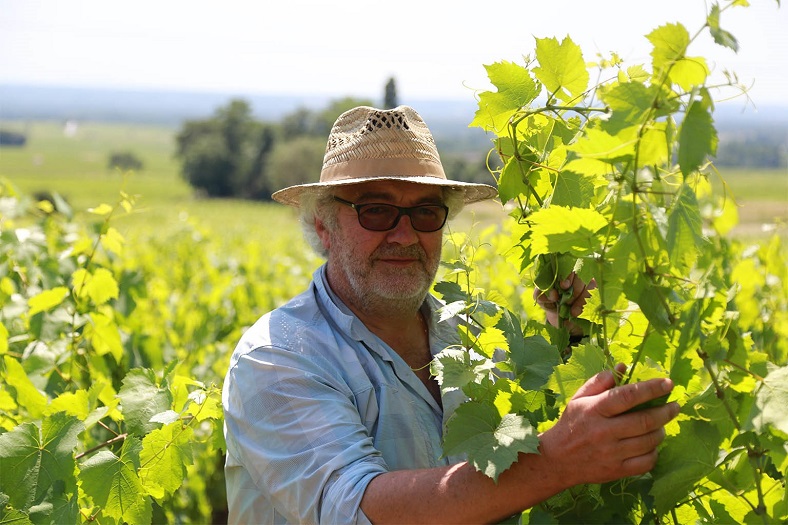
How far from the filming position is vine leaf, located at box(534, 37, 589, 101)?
4.91ft

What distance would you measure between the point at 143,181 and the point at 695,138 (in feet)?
350

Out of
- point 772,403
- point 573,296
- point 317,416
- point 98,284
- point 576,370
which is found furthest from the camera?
point 98,284

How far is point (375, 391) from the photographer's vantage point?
210 cm

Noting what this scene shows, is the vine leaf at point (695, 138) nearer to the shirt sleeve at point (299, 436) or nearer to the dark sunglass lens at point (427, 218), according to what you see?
the shirt sleeve at point (299, 436)

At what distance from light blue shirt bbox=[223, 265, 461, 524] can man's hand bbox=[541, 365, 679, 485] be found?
0.47 metres

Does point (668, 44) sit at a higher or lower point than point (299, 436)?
higher

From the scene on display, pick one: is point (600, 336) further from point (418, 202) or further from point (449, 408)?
point (418, 202)

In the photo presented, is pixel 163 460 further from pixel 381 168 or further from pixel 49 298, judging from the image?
pixel 49 298

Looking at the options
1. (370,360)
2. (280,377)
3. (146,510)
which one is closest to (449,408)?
(370,360)

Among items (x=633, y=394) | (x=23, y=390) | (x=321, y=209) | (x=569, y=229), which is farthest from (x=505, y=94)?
(x=23, y=390)

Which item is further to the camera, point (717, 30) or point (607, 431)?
point (607, 431)

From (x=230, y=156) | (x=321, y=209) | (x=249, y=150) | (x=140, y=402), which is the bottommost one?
(x=230, y=156)

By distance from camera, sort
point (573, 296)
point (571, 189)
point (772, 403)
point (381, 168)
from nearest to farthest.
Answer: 1. point (772, 403)
2. point (571, 189)
3. point (573, 296)
4. point (381, 168)

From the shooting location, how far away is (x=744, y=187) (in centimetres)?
6888
